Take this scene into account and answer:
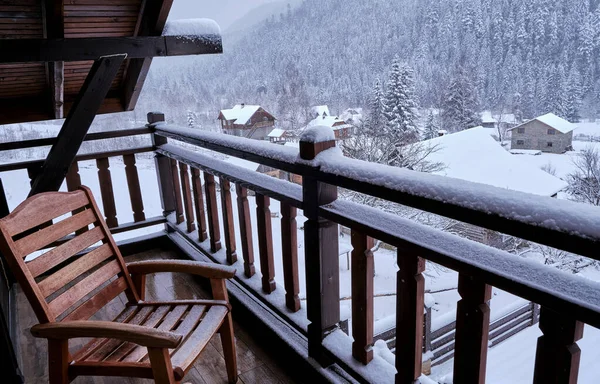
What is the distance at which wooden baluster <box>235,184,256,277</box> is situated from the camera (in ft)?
7.14

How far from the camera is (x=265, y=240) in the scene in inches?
79.0

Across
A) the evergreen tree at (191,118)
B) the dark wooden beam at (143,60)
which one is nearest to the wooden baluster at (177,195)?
the dark wooden beam at (143,60)

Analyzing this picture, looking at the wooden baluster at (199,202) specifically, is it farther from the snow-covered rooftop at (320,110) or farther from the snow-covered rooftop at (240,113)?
the snow-covered rooftop at (320,110)

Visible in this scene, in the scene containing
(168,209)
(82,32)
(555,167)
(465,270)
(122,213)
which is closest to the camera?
(465,270)

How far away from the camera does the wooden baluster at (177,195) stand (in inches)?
125

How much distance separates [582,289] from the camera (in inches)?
30.5

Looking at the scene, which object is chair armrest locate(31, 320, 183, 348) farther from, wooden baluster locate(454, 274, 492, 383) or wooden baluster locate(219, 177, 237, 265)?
wooden baluster locate(219, 177, 237, 265)

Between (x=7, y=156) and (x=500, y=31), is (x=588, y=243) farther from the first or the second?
(x=500, y=31)

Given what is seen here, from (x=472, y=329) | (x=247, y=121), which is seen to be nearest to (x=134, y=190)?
(x=472, y=329)

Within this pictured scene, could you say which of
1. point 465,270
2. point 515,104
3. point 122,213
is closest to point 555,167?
point 515,104

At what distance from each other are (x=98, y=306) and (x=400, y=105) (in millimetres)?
22339

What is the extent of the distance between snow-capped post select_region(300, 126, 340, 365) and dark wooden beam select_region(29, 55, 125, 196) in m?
1.87

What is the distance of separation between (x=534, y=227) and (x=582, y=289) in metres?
0.15

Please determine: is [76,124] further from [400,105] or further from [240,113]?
[400,105]
